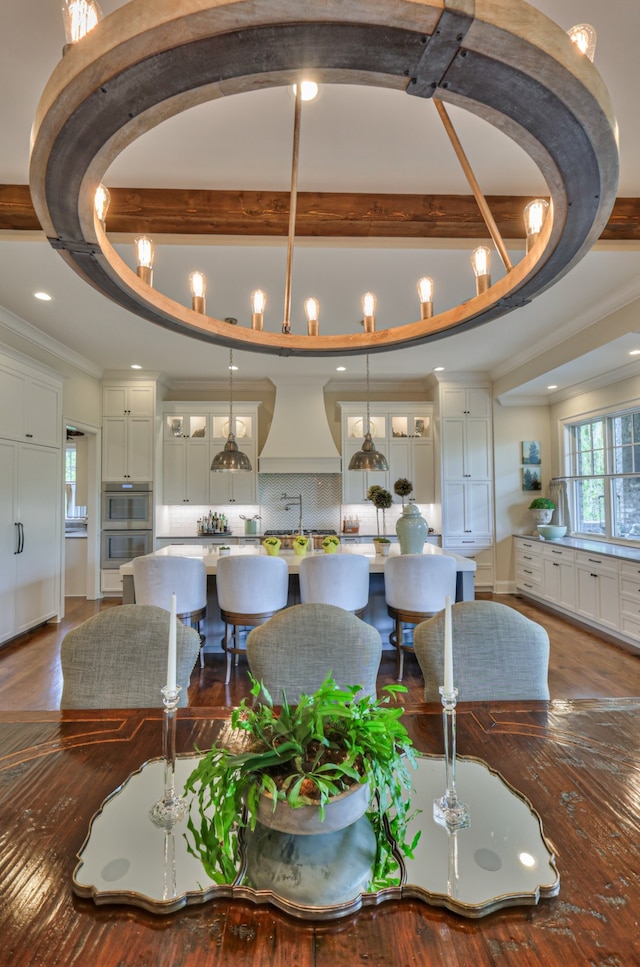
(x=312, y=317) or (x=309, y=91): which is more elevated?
(x=309, y=91)

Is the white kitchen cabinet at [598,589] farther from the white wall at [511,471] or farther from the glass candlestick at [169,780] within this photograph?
the glass candlestick at [169,780]

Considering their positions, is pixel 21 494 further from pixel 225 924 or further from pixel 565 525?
pixel 565 525

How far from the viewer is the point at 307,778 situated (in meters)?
0.75

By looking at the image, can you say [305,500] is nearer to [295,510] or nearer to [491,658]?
[295,510]

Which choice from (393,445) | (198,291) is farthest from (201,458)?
(198,291)

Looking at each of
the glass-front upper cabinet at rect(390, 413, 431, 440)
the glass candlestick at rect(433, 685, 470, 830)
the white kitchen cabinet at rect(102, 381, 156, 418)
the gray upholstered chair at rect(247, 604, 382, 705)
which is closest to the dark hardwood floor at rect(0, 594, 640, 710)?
→ the gray upholstered chair at rect(247, 604, 382, 705)

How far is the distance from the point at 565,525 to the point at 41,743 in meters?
5.99

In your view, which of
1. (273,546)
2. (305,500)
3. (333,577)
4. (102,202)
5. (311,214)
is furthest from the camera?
(305,500)

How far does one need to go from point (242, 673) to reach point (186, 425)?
4.02m

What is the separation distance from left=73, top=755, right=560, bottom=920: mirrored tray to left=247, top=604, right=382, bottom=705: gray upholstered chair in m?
0.61

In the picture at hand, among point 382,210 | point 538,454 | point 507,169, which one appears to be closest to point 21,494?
point 382,210

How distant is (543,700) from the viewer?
4.75ft

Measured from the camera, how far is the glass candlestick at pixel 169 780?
871 mm

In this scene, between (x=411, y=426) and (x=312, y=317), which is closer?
(x=312, y=317)
